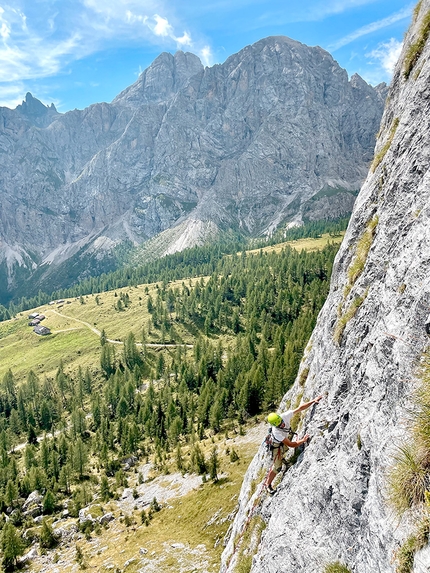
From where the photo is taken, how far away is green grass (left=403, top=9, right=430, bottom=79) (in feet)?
68.5

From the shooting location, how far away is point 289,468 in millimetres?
17406

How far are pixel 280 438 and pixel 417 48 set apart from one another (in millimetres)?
24011

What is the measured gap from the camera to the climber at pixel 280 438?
656 inches

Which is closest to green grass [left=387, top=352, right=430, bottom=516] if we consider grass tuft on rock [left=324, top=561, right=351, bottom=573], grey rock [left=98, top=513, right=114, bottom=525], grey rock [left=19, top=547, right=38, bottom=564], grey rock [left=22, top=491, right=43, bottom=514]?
grass tuft on rock [left=324, top=561, right=351, bottom=573]

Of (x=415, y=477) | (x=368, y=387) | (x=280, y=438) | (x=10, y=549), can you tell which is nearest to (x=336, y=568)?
(x=415, y=477)

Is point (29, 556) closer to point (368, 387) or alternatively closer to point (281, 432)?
point (281, 432)

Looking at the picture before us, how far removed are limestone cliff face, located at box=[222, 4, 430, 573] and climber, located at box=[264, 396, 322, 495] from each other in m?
0.69

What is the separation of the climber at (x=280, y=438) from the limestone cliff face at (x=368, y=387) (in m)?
0.69

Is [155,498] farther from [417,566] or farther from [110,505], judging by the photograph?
[417,566]

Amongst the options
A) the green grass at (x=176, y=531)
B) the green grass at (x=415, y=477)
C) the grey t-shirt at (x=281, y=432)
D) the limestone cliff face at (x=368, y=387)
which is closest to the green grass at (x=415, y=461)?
the green grass at (x=415, y=477)

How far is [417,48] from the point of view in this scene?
21.8 m

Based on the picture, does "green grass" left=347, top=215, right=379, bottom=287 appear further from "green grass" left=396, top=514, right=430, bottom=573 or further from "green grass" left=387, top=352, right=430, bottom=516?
"green grass" left=396, top=514, right=430, bottom=573

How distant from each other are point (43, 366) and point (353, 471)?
191124 mm

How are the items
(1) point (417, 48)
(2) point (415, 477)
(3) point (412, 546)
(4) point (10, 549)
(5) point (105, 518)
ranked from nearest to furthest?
1. (3) point (412, 546)
2. (2) point (415, 477)
3. (1) point (417, 48)
4. (4) point (10, 549)
5. (5) point (105, 518)
